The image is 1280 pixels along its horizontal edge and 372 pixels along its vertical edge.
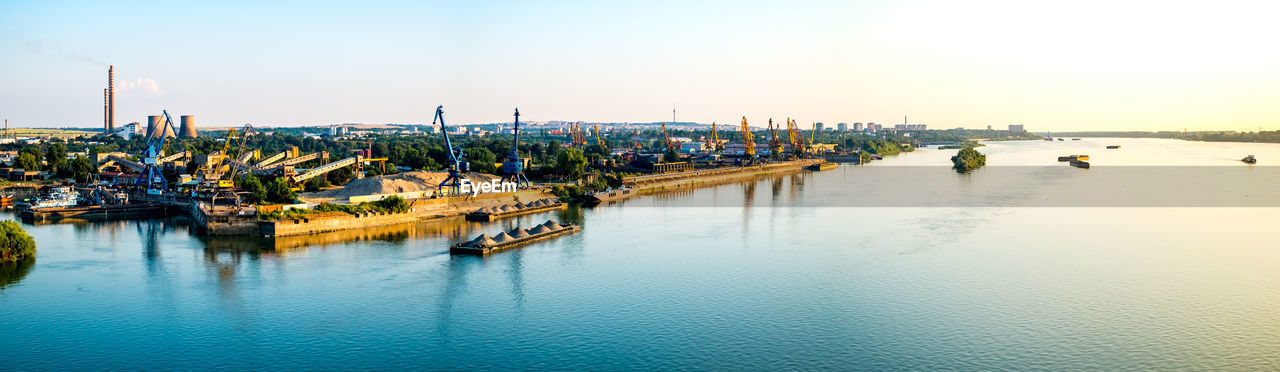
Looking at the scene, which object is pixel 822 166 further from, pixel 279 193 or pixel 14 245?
pixel 14 245

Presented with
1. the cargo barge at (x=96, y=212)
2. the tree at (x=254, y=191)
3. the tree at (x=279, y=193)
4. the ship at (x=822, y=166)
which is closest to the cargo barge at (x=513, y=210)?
the tree at (x=279, y=193)

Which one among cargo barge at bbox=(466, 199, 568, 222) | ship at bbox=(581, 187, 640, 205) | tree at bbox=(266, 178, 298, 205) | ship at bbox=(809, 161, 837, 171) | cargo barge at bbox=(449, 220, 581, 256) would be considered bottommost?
cargo barge at bbox=(449, 220, 581, 256)

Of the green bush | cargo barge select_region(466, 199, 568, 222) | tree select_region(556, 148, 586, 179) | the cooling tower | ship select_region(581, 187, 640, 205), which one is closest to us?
the green bush

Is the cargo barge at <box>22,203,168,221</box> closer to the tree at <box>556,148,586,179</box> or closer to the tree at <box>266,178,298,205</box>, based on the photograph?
the tree at <box>266,178,298,205</box>

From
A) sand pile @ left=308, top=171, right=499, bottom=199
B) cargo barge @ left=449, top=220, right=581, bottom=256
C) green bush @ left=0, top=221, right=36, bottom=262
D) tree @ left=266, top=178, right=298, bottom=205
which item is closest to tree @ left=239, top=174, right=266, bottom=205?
tree @ left=266, top=178, right=298, bottom=205

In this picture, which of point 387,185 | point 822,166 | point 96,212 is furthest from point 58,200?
point 822,166

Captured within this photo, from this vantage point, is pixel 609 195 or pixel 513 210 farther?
pixel 609 195

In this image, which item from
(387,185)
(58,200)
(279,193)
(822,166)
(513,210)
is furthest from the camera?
(822,166)
